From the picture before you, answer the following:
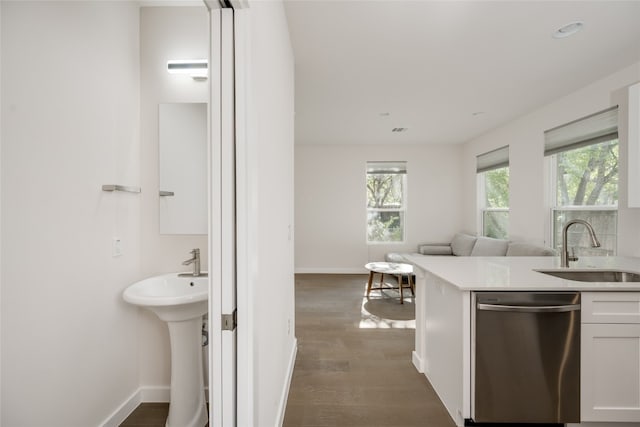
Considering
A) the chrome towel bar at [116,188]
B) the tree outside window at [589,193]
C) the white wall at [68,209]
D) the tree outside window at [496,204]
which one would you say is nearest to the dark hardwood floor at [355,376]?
the white wall at [68,209]

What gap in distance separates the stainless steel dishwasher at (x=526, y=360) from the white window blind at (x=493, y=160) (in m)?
3.63

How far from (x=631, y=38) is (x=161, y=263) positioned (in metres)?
3.75

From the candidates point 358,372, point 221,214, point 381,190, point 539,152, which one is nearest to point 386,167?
point 381,190

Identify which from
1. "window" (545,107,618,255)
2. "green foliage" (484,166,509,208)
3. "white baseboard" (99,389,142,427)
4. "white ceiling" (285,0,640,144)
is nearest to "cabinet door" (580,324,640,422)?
"window" (545,107,618,255)

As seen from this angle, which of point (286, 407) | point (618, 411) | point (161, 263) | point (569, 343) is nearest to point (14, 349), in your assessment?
point (161, 263)

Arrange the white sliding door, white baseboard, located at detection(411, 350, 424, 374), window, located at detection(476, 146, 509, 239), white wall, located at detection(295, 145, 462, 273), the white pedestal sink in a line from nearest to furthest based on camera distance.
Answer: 1. the white sliding door
2. the white pedestal sink
3. white baseboard, located at detection(411, 350, 424, 374)
4. window, located at detection(476, 146, 509, 239)
5. white wall, located at detection(295, 145, 462, 273)

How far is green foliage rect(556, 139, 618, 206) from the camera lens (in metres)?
3.10

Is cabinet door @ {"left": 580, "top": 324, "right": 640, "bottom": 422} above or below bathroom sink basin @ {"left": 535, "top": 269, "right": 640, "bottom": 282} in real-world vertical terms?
below

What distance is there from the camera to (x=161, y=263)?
1.96 meters

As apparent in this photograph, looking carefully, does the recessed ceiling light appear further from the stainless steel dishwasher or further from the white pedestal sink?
the white pedestal sink

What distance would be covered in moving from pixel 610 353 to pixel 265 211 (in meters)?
1.99

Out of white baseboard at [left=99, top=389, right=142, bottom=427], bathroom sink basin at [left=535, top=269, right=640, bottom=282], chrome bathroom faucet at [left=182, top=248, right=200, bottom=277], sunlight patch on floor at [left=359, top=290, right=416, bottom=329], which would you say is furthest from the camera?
sunlight patch on floor at [left=359, top=290, right=416, bottom=329]

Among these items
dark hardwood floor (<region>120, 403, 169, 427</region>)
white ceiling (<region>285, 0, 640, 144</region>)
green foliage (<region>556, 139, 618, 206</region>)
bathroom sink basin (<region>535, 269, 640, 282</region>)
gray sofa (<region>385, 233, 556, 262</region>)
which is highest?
white ceiling (<region>285, 0, 640, 144</region>)

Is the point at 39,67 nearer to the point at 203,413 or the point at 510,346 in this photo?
the point at 203,413
